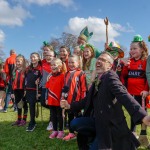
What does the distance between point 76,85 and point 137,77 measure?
47.4 inches

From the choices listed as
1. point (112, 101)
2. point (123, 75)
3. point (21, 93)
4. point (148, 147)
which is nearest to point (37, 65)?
point (21, 93)

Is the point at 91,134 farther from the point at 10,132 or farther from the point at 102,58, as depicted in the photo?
the point at 10,132

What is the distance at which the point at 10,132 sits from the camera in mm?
6469

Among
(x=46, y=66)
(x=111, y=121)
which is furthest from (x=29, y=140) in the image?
(x=111, y=121)

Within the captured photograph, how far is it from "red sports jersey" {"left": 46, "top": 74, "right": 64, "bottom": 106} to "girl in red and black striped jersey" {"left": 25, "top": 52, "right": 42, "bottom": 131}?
87 cm

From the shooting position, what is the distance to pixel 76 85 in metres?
5.54

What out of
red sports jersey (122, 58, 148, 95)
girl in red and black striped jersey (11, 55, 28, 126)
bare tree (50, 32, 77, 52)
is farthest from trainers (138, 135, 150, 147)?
bare tree (50, 32, 77, 52)

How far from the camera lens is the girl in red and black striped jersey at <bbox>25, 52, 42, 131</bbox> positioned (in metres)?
6.66

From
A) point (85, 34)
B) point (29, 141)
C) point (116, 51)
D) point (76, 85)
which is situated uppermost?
point (85, 34)

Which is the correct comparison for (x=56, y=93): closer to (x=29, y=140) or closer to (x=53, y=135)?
(x=53, y=135)

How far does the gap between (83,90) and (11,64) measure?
6.03 meters

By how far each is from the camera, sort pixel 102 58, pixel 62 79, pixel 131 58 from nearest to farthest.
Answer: pixel 102 58 < pixel 131 58 < pixel 62 79

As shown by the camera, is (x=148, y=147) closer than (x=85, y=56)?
Yes

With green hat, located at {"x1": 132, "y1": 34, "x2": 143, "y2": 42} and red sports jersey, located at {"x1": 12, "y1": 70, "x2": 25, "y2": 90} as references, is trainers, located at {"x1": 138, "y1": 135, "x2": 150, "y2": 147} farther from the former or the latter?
red sports jersey, located at {"x1": 12, "y1": 70, "x2": 25, "y2": 90}
